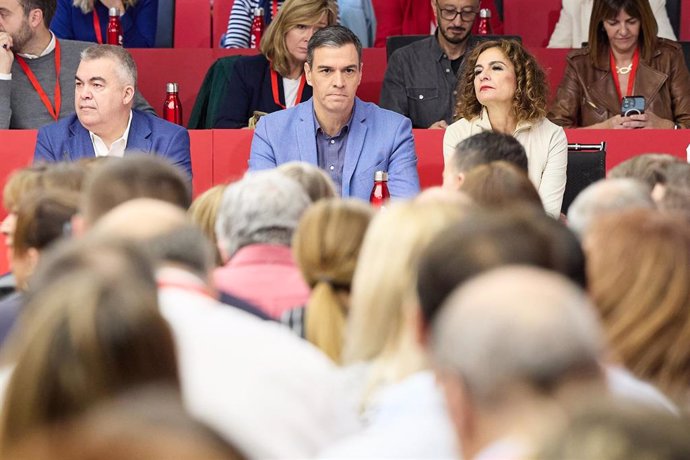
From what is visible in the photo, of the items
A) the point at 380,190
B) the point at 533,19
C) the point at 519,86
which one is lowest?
the point at 380,190

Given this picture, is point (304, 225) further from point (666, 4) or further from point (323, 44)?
point (666, 4)

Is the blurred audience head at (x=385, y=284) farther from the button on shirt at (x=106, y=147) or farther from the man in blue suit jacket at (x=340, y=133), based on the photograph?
the button on shirt at (x=106, y=147)

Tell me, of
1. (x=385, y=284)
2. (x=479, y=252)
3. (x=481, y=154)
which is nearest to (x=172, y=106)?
(x=481, y=154)

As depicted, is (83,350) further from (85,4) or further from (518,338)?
(85,4)

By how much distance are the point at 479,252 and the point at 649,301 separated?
1.95ft

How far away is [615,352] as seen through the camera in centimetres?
224

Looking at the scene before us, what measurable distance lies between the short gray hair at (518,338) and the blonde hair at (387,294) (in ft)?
2.45

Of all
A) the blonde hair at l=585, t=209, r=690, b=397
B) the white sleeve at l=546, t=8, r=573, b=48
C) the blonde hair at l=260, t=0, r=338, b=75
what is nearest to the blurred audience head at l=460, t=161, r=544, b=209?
the blonde hair at l=585, t=209, r=690, b=397

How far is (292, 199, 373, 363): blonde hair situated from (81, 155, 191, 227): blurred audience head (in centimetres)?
43

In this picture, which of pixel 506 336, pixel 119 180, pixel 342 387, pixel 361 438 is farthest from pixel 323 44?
pixel 506 336

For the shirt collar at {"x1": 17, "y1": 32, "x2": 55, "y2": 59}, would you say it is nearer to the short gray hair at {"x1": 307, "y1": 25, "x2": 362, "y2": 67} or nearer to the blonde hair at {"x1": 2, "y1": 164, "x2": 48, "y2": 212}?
the short gray hair at {"x1": 307, "y1": 25, "x2": 362, "y2": 67}

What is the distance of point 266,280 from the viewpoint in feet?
9.87

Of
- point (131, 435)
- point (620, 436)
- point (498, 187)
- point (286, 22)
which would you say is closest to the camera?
point (620, 436)

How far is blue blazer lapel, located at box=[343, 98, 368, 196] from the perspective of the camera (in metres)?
5.56
